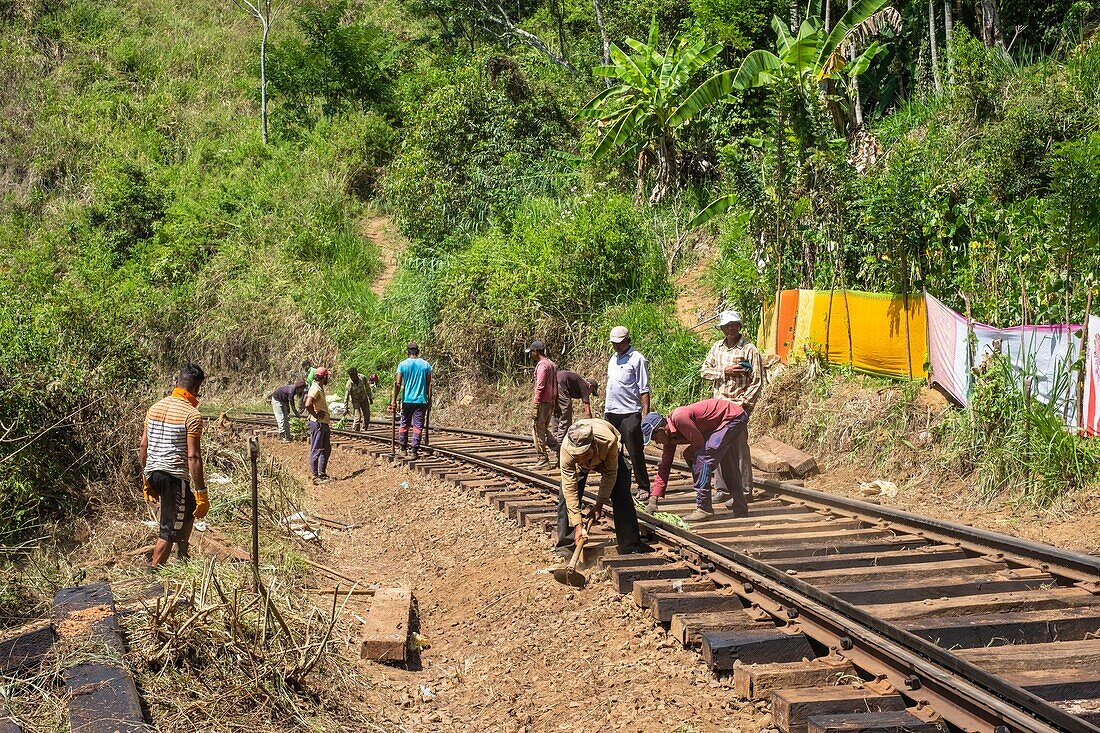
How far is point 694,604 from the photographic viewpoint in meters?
6.79

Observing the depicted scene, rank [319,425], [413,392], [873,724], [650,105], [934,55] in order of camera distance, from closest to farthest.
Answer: [873,724], [319,425], [413,392], [934,55], [650,105]

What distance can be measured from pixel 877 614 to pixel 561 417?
771 centimetres

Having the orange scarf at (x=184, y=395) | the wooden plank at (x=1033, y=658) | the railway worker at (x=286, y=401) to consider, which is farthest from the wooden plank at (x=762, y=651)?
the railway worker at (x=286, y=401)

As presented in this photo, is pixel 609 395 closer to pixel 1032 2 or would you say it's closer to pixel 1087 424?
pixel 1087 424

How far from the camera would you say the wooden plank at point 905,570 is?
7148 millimetres

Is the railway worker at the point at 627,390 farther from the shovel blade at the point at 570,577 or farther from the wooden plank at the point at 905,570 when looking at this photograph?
the wooden plank at the point at 905,570

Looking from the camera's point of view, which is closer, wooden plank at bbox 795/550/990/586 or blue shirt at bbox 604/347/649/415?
wooden plank at bbox 795/550/990/586

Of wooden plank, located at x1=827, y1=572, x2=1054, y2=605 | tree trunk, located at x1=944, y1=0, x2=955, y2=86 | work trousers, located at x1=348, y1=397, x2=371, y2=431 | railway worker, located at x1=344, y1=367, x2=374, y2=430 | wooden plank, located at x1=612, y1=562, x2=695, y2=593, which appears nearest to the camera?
wooden plank, located at x1=827, y1=572, x2=1054, y2=605

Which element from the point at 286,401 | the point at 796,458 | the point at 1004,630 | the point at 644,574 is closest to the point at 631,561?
the point at 644,574

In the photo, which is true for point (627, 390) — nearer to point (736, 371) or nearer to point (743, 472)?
point (736, 371)

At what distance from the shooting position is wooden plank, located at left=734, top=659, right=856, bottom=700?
17.6 ft

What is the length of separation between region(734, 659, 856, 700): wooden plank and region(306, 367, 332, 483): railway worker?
34.4ft

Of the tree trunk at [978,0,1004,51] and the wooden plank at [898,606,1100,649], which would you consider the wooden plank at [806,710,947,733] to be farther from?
the tree trunk at [978,0,1004,51]

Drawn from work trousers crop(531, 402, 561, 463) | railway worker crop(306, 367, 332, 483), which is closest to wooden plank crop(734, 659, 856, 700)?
work trousers crop(531, 402, 561, 463)
